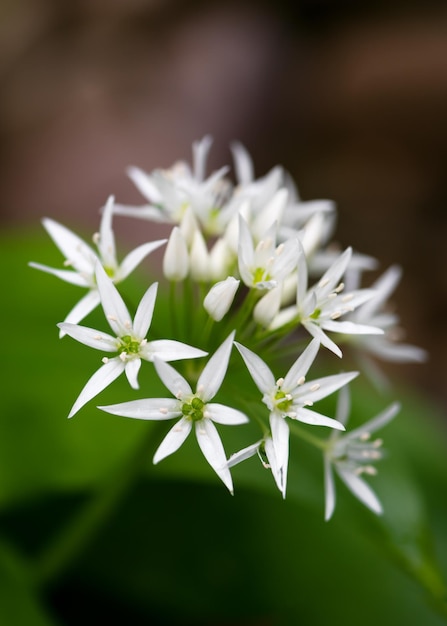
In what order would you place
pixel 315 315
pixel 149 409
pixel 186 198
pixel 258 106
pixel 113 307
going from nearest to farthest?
pixel 149 409, pixel 113 307, pixel 315 315, pixel 186 198, pixel 258 106

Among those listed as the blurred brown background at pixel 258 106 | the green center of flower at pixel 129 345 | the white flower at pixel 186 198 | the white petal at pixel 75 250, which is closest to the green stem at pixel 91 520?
the green center of flower at pixel 129 345

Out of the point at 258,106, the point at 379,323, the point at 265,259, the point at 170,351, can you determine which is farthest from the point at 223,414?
the point at 258,106

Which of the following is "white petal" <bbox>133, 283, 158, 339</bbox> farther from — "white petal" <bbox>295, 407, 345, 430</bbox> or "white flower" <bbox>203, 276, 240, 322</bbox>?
"white petal" <bbox>295, 407, 345, 430</bbox>

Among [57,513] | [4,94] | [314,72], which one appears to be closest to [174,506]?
[57,513]

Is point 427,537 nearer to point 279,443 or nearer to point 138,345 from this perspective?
point 279,443

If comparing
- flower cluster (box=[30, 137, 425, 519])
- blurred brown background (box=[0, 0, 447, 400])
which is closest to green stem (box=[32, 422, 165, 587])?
flower cluster (box=[30, 137, 425, 519])

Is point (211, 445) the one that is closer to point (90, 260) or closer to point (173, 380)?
point (173, 380)
